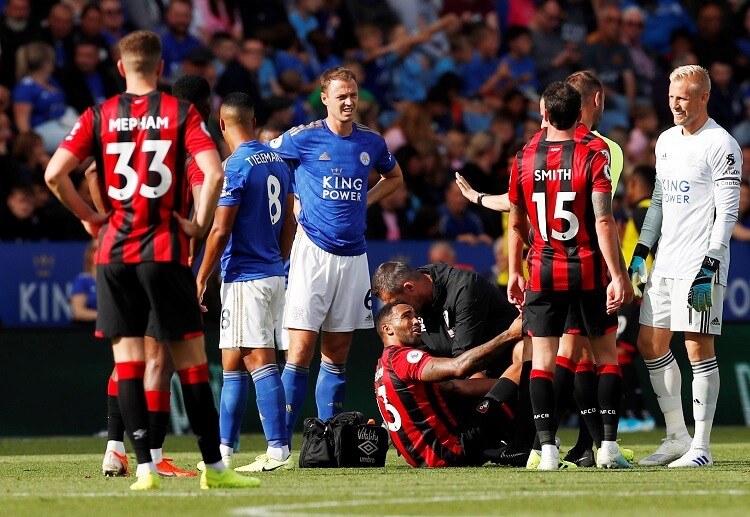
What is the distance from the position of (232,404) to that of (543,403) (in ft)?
6.85

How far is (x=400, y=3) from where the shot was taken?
20.1 metres

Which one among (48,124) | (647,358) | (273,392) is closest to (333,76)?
(273,392)

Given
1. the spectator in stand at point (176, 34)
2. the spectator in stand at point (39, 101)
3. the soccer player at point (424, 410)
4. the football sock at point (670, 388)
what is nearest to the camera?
the soccer player at point (424, 410)

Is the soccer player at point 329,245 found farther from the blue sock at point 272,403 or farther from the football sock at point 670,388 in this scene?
the football sock at point 670,388

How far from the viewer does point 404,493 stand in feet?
23.8

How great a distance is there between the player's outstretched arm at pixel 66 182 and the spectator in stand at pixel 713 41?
50.2ft

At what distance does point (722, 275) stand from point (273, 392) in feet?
9.96

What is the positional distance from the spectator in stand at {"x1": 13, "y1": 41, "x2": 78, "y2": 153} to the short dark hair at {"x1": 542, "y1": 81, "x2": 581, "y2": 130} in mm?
8578

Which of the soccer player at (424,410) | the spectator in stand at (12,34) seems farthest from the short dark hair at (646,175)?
the spectator in stand at (12,34)

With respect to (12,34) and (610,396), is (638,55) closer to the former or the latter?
(12,34)

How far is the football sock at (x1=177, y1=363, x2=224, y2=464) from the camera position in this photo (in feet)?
24.1

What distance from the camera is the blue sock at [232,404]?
30.5 feet

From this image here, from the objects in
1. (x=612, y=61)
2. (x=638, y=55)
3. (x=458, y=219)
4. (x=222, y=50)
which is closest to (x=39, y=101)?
(x=222, y=50)

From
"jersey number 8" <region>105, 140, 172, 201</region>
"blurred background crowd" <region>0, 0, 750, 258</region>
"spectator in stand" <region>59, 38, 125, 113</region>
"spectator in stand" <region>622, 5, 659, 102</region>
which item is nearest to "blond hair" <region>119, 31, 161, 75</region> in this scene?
"jersey number 8" <region>105, 140, 172, 201</region>
